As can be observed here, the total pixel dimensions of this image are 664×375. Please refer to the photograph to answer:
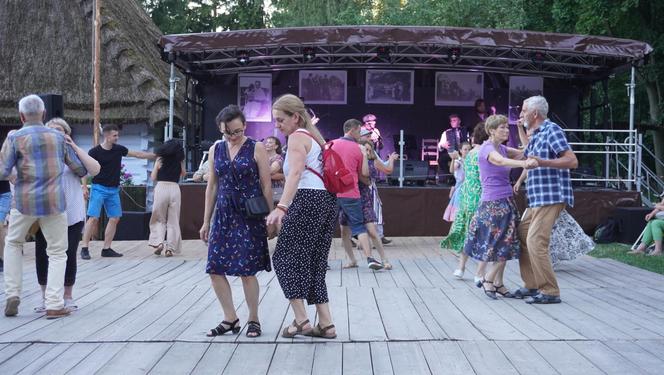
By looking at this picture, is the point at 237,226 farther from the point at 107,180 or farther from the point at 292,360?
the point at 107,180

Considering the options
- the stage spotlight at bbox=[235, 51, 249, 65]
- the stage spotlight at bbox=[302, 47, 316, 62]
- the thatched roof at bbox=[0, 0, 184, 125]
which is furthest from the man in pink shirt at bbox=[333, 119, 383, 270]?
the thatched roof at bbox=[0, 0, 184, 125]

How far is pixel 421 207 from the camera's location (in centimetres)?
1421

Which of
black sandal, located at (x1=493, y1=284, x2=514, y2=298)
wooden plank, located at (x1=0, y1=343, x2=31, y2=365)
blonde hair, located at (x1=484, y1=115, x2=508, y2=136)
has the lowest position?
black sandal, located at (x1=493, y1=284, x2=514, y2=298)

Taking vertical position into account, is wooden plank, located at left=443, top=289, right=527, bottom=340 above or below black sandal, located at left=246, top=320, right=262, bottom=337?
below

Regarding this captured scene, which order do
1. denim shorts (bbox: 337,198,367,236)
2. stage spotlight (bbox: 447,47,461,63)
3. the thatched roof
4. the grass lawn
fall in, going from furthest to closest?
the thatched roof
stage spotlight (bbox: 447,47,461,63)
the grass lawn
denim shorts (bbox: 337,198,367,236)

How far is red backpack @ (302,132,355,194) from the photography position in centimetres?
543

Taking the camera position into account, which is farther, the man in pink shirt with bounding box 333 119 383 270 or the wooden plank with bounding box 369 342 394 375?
the man in pink shirt with bounding box 333 119 383 270

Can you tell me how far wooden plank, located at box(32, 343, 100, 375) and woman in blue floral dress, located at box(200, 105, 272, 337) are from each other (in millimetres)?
840

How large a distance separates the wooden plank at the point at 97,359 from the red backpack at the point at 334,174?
1727 millimetres

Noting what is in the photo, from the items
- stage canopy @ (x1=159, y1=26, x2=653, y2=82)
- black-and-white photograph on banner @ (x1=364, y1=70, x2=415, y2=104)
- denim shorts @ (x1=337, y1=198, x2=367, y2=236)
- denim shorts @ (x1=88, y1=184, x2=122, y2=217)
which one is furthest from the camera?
black-and-white photograph on banner @ (x1=364, y1=70, x2=415, y2=104)

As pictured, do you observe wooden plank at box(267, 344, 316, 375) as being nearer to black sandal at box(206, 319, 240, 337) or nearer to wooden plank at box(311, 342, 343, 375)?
wooden plank at box(311, 342, 343, 375)

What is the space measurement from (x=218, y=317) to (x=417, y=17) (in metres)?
Answer: 21.9

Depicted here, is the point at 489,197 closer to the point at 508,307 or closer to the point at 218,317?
the point at 508,307

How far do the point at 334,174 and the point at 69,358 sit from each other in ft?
6.73
